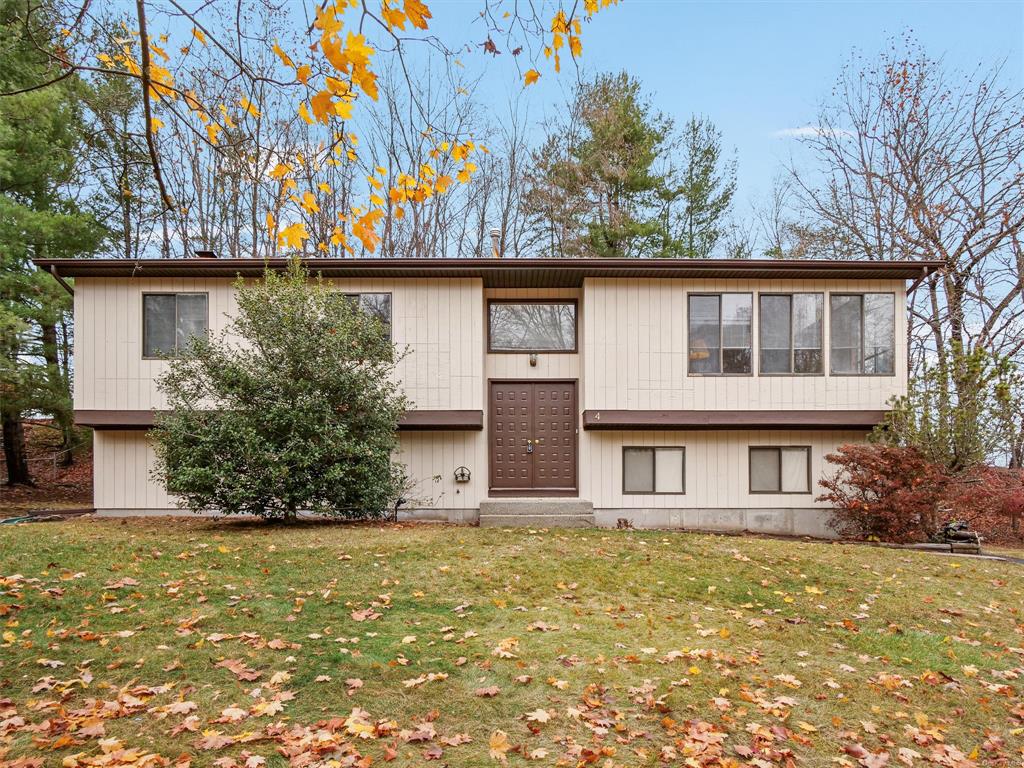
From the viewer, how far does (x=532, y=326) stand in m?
13.5

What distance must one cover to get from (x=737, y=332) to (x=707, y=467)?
2.80 m

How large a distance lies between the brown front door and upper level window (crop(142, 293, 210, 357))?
237 inches

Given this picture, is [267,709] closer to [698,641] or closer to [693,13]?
[698,641]

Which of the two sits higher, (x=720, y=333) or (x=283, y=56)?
(x=283, y=56)

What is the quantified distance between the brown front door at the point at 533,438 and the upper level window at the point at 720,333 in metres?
2.69

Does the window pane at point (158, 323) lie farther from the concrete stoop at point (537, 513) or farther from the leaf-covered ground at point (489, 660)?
the concrete stoop at point (537, 513)

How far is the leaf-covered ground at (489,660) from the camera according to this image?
3.58 m

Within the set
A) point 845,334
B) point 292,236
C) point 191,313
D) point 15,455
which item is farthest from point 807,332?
point 15,455

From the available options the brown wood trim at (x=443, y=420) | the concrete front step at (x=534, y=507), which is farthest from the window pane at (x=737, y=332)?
the brown wood trim at (x=443, y=420)

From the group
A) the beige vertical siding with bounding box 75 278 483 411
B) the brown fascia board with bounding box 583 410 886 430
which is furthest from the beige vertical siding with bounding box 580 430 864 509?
the beige vertical siding with bounding box 75 278 483 411

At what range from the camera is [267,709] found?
3801mm

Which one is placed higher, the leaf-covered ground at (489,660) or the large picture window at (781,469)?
the large picture window at (781,469)

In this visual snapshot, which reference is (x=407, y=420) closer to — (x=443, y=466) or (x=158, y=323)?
(x=443, y=466)

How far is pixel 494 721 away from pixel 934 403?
451 inches
